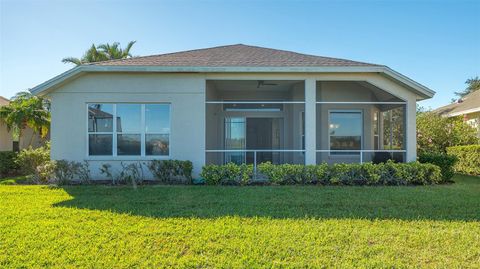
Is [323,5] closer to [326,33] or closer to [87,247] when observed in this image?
[326,33]

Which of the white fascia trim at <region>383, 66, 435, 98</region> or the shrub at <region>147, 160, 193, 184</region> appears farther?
the white fascia trim at <region>383, 66, 435, 98</region>

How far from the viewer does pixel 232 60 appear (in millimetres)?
9867

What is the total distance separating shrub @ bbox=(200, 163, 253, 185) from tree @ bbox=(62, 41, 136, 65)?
19160 mm

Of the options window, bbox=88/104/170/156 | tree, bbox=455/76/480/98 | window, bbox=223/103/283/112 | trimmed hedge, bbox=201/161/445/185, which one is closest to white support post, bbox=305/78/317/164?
trimmed hedge, bbox=201/161/445/185

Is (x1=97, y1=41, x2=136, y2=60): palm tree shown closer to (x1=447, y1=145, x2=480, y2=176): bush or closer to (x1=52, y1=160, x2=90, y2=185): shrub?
(x1=52, y1=160, x2=90, y2=185): shrub

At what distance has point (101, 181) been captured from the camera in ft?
30.0

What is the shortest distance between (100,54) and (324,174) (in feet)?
71.1

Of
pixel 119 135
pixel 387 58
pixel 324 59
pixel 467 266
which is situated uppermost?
pixel 387 58

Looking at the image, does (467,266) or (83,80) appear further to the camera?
(83,80)

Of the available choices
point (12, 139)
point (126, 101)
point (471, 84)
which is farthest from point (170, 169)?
point (471, 84)

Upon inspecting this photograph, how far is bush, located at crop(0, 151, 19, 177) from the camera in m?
11.6

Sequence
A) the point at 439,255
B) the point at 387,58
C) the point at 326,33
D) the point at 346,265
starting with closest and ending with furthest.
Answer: the point at 346,265 < the point at 439,255 < the point at 326,33 < the point at 387,58

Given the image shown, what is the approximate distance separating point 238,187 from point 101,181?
4.46 m

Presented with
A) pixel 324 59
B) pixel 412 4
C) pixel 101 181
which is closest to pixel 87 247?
pixel 101 181
